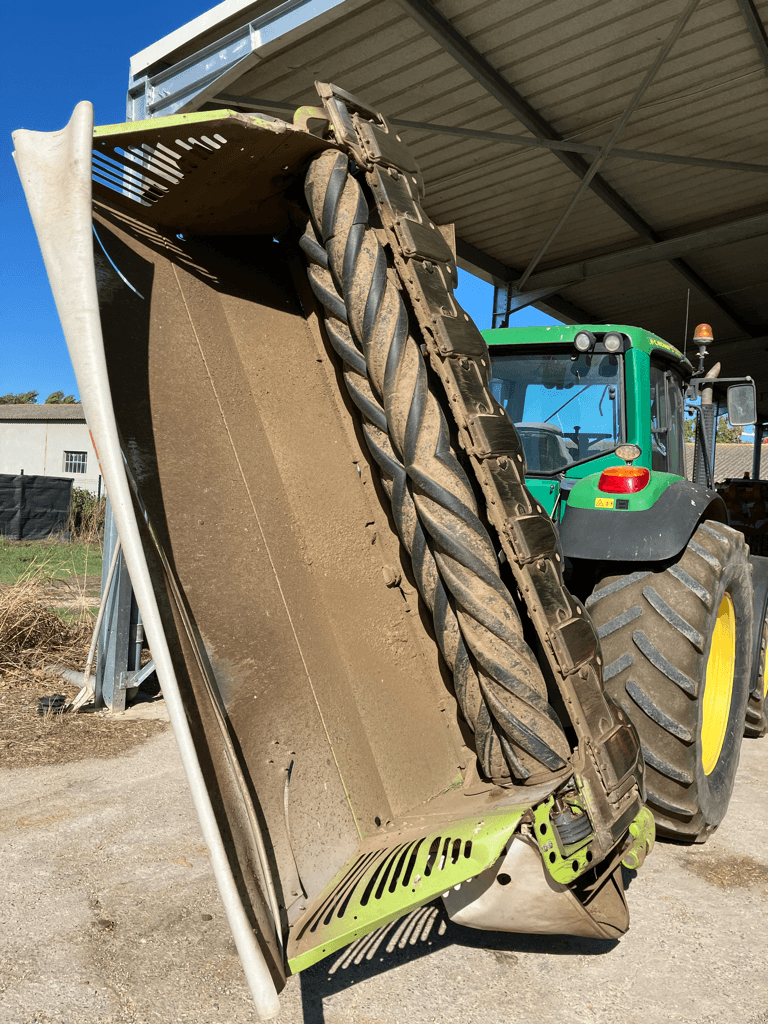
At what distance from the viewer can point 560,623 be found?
1.89 metres

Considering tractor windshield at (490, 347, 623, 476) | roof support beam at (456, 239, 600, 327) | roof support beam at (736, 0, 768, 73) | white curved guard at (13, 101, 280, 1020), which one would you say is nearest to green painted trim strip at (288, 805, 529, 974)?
white curved guard at (13, 101, 280, 1020)

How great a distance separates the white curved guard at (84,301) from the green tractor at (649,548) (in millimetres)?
1746

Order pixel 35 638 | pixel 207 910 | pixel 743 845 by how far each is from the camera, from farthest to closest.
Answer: pixel 35 638, pixel 743 845, pixel 207 910

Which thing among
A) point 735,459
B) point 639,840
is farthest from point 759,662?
point 735,459

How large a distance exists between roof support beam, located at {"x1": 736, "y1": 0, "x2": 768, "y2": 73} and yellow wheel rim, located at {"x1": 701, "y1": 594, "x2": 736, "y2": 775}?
403 centimetres

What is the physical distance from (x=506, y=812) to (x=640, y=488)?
1620 millimetres

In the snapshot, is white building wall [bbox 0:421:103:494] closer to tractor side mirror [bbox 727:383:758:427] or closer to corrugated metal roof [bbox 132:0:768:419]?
corrugated metal roof [bbox 132:0:768:419]

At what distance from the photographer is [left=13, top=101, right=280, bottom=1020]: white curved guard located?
1473 mm

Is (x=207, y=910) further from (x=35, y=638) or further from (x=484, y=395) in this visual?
(x=35, y=638)

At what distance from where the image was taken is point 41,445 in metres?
36.7

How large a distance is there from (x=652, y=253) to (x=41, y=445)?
34238 mm

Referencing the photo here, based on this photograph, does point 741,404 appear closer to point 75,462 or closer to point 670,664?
point 670,664

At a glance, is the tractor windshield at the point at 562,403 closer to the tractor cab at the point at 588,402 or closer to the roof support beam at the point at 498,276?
the tractor cab at the point at 588,402

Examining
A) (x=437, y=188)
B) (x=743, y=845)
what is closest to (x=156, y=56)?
(x=437, y=188)
